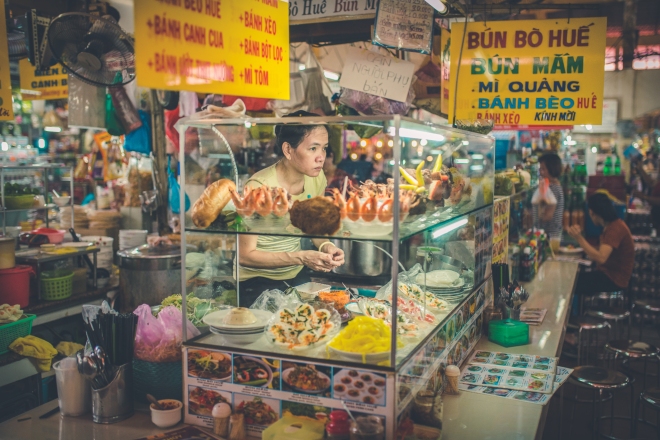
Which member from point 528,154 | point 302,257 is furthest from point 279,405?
point 528,154

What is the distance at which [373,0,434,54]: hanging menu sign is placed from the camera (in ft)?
13.3

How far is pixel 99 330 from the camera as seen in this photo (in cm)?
256

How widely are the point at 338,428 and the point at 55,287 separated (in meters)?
4.07

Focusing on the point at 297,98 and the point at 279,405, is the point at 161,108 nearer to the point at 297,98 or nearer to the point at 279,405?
the point at 297,98

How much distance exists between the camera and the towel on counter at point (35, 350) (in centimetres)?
395

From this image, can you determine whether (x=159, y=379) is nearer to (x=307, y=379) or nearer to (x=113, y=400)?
(x=113, y=400)

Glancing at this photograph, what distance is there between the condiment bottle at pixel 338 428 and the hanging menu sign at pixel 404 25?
2726mm

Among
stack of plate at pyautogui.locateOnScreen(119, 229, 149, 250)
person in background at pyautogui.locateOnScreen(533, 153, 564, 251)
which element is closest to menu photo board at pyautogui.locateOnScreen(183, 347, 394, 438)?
stack of plate at pyautogui.locateOnScreen(119, 229, 149, 250)

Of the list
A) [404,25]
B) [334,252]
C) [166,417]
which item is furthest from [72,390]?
[404,25]

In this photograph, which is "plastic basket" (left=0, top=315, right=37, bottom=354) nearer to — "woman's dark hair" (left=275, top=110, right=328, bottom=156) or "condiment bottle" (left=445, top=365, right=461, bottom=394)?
"woman's dark hair" (left=275, top=110, right=328, bottom=156)

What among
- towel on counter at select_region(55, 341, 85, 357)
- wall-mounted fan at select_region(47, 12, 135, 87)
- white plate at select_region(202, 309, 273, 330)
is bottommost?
towel on counter at select_region(55, 341, 85, 357)

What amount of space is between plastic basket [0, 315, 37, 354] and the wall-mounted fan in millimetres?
1815

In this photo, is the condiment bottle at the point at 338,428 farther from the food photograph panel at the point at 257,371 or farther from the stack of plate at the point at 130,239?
the stack of plate at the point at 130,239

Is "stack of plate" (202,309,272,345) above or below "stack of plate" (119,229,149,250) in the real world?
above
